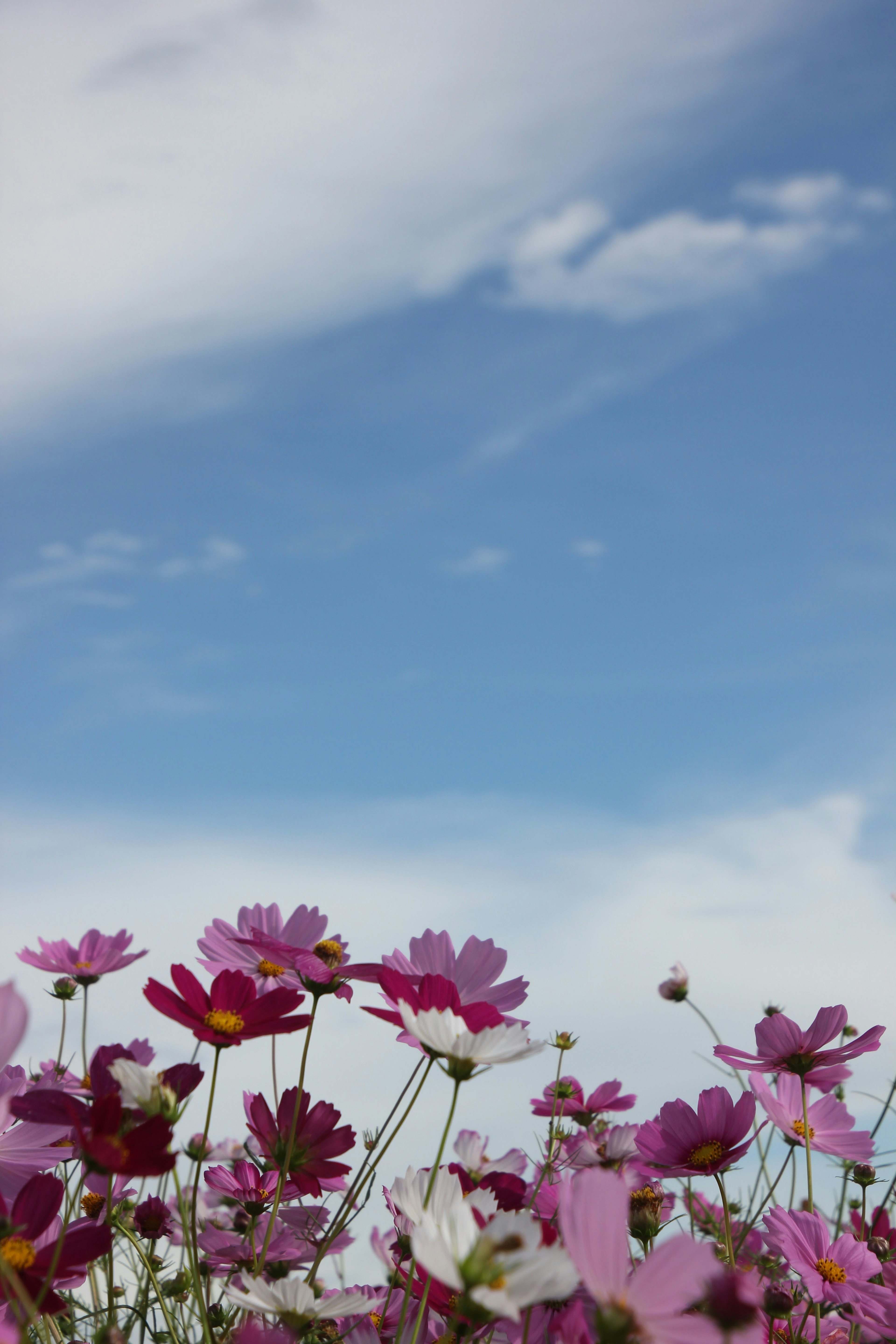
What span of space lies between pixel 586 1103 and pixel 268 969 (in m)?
1.04

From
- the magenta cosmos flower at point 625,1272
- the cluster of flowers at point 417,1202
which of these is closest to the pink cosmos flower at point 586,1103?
the cluster of flowers at point 417,1202

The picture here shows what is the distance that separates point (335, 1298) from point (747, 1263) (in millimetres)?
813

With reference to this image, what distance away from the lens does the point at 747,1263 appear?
4.51ft

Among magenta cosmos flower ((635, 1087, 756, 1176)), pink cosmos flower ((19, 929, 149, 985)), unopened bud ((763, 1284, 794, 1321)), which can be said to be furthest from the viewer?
pink cosmos flower ((19, 929, 149, 985))

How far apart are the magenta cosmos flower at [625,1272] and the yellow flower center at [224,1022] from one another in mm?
287

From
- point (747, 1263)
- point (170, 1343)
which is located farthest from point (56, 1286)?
point (747, 1263)

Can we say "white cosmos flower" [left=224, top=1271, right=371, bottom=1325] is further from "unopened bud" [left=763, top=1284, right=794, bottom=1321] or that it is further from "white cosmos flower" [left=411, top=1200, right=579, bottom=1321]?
"unopened bud" [left=763, top=1284, right=794, bottom=1321]

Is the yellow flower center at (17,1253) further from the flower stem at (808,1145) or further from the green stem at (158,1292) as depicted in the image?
the flower stem at (808,1145)

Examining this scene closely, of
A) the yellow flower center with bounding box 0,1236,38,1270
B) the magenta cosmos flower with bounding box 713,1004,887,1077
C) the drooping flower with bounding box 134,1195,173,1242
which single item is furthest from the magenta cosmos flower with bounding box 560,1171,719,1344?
the drooping flower with bounding box 134,1195,173,1242

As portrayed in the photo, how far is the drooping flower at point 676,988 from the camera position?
96.8 inches

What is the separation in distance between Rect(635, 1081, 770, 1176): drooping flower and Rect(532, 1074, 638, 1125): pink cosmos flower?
0.90m

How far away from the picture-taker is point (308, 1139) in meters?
0.95

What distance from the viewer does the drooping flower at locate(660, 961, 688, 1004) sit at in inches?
96.8

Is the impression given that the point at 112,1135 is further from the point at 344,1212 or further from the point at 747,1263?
the point at 747,1263
